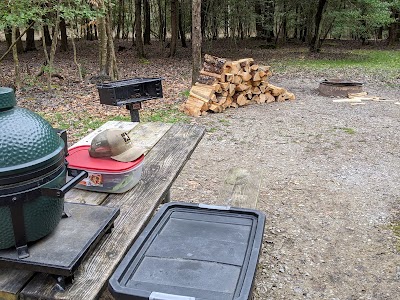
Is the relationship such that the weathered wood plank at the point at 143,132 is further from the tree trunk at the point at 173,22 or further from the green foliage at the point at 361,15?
the green foliage at the point at 361,15

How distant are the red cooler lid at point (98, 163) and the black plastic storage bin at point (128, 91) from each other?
1.54m

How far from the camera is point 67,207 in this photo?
1.60 m

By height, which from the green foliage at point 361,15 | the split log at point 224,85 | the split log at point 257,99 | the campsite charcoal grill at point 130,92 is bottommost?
the split log at point 257,99

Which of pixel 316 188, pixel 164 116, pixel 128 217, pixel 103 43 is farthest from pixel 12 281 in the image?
pixel 103 43

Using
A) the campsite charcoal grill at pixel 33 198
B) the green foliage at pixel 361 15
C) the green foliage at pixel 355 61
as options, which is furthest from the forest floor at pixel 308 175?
the green foliage at pixel 361 15

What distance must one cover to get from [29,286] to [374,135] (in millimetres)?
5703

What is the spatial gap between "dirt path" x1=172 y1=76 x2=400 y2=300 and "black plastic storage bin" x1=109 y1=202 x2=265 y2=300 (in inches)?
41.2

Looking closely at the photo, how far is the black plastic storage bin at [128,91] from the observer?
3.43 metres

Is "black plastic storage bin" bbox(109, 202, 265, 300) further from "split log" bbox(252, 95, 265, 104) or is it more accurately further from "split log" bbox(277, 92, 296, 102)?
"split log" bbox(277, 92, 296, 102)

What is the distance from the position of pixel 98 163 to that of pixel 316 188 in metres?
2.85

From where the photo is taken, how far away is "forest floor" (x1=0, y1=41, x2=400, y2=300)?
279 centimetres

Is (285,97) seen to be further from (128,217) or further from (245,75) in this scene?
(128,217)

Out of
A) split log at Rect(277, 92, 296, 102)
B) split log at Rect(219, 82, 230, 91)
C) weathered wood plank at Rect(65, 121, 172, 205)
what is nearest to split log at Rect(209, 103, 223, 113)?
split log at Rect(219, 82, 230, 91)

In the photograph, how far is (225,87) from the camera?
7332mm
